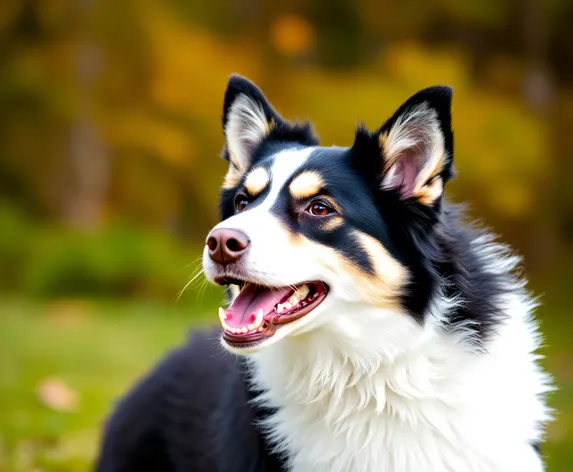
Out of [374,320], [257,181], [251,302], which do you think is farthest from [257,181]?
[374,320]

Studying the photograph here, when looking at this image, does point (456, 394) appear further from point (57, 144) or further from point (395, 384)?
point (57, 144)

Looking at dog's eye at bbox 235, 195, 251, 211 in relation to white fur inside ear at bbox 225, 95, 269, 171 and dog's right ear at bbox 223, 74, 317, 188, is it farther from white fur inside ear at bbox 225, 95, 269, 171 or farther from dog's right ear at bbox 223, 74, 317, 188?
white fur inside ear at bbox 225, 95, 269, 171

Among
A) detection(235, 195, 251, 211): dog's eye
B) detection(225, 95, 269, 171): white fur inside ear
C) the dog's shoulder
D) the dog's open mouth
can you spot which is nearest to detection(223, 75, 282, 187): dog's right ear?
detection(225, 95, 269, 171): white fur inside ear

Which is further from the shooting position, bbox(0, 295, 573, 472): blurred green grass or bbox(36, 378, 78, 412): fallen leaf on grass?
bbox(36, 378, 78, 412): fallen leaf on grass

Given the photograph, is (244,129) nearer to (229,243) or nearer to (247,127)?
(247,127)

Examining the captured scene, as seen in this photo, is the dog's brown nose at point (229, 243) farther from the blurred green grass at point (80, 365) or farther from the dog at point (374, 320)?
the blurred green grass at point (80, 365)

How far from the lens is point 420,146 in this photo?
3.58 metres

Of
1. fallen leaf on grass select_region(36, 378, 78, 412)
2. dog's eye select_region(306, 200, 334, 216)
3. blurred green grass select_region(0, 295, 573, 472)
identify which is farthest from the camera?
fallen leaf on grass select_region(36, 378, 78, 412)

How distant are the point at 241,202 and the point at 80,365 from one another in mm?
6693

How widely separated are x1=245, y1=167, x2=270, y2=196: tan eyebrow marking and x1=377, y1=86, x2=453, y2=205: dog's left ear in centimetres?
52

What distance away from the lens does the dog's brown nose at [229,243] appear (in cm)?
320

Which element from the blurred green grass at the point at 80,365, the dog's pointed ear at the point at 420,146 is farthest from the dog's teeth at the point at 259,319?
the blurred green grass at the point at 80,365

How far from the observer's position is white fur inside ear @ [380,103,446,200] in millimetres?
3482

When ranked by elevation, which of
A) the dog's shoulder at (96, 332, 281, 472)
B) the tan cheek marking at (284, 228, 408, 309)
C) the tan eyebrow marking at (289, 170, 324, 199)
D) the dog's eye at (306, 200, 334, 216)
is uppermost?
the tan eyebrow marking at (289, 170, 324, 199)
